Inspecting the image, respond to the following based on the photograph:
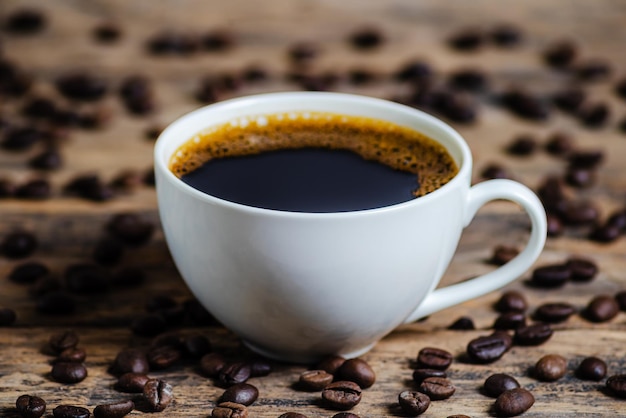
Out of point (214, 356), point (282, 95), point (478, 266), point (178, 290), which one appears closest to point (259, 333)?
point (214, 356)

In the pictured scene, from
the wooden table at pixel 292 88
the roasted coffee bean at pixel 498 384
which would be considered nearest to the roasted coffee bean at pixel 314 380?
the wooden table at pixel 292 88

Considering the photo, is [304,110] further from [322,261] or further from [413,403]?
[413,403]

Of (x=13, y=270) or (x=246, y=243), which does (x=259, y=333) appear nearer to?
(x=246, y=243)

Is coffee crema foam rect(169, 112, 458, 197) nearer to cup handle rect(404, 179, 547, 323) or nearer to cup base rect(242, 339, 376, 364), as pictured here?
cup handle rect(404, 179, 547, 323)

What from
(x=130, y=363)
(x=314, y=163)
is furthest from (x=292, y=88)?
(x=130, y=363)

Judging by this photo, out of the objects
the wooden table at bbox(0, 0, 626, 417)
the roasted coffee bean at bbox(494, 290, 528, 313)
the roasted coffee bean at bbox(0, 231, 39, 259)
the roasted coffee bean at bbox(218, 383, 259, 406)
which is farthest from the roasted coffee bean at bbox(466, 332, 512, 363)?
the roasted coffee bean at bbox(0, 231, 39, 259)

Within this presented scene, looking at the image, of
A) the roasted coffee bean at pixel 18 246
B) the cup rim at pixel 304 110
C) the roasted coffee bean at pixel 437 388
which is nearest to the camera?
the cup rim at pixel 304 110

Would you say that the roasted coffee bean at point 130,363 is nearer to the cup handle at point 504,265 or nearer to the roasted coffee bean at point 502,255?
the cup handle at point 504,265
